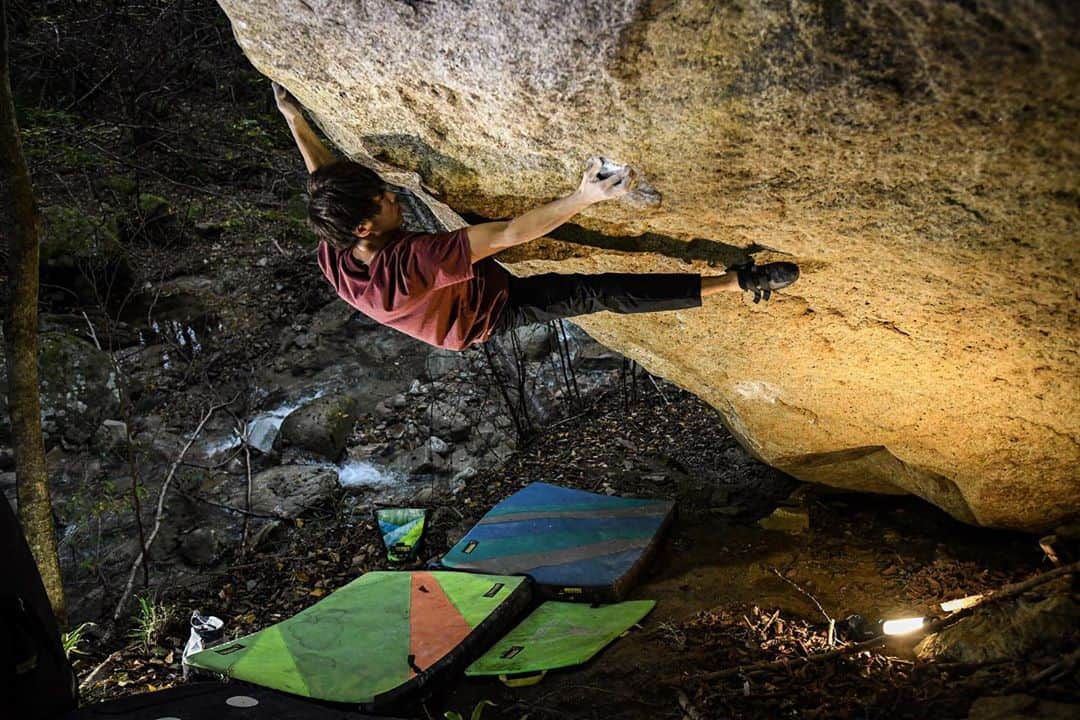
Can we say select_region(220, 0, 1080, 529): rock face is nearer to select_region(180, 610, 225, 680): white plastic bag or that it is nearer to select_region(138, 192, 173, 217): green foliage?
select_region(180, 610, 225, 680): white plastic bag

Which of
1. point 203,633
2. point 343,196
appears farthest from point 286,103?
point 203,633

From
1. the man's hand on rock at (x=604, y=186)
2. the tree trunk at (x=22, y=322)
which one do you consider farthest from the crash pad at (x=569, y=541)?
the man's hand on rock at (x=604, y=186)

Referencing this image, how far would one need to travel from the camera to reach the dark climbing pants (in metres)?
3.29

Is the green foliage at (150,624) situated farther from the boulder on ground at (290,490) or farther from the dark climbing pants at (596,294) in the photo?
the dark climbing pants at (596,294)

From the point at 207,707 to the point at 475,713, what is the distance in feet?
4.33

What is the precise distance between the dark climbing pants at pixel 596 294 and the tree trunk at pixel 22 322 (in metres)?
2.73

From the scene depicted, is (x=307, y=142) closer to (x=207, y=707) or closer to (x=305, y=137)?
(x=305, y=137)

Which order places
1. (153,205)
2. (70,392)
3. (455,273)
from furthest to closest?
(153,205), (70,392), (455,273)

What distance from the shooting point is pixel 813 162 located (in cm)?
245

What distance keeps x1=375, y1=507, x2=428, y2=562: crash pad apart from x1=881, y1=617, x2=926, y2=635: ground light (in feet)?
11.8

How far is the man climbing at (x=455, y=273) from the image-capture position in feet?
9.26

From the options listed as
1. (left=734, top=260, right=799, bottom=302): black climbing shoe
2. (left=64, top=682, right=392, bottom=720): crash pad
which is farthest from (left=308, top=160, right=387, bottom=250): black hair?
(left=64, top=682, right=392, bottom=720): crash pad

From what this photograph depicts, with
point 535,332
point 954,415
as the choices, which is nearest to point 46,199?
point 535,332

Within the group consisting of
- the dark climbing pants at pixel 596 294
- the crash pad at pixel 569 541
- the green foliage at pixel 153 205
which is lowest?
the crash pad at pixel 569 541
